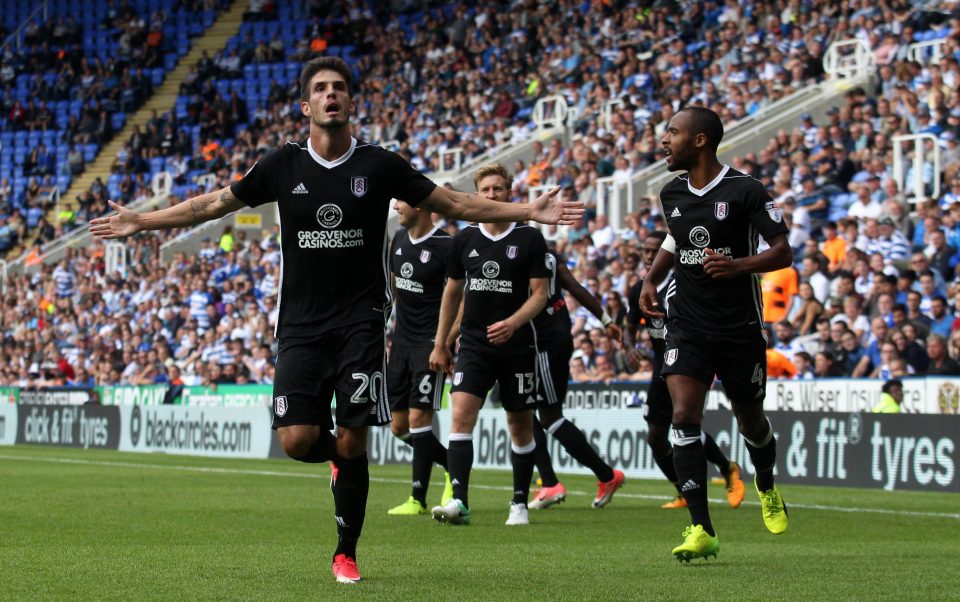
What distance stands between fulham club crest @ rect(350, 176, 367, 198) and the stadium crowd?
612 centimetres

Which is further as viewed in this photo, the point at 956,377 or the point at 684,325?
the point at 956,377

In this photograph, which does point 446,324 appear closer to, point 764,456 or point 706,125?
point 764,456

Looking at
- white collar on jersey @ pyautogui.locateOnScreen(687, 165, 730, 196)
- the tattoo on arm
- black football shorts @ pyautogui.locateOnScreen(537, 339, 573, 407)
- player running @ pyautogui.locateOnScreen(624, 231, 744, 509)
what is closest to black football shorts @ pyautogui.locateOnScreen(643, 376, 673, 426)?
player running @ pyautogui.locateOnScreen(624, 231, 744, 509)

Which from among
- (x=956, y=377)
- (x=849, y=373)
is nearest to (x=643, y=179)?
(x=849, y=373)

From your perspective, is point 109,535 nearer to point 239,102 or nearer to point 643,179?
point 643,179

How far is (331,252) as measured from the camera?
7.04 metres

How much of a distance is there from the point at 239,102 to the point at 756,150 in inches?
811

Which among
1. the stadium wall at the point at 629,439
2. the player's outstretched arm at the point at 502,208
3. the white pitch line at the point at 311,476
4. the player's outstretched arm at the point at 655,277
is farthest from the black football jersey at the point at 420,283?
the stadium wall at the point at 629,439

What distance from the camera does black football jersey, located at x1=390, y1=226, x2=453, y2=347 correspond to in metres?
11.7

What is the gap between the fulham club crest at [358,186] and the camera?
7.04 metres

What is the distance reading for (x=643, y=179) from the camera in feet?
84.0

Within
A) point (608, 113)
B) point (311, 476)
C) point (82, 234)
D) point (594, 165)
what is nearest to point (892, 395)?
point (311, 476)

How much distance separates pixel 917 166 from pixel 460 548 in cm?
1274

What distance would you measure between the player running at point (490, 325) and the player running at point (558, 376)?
39 centimetres
